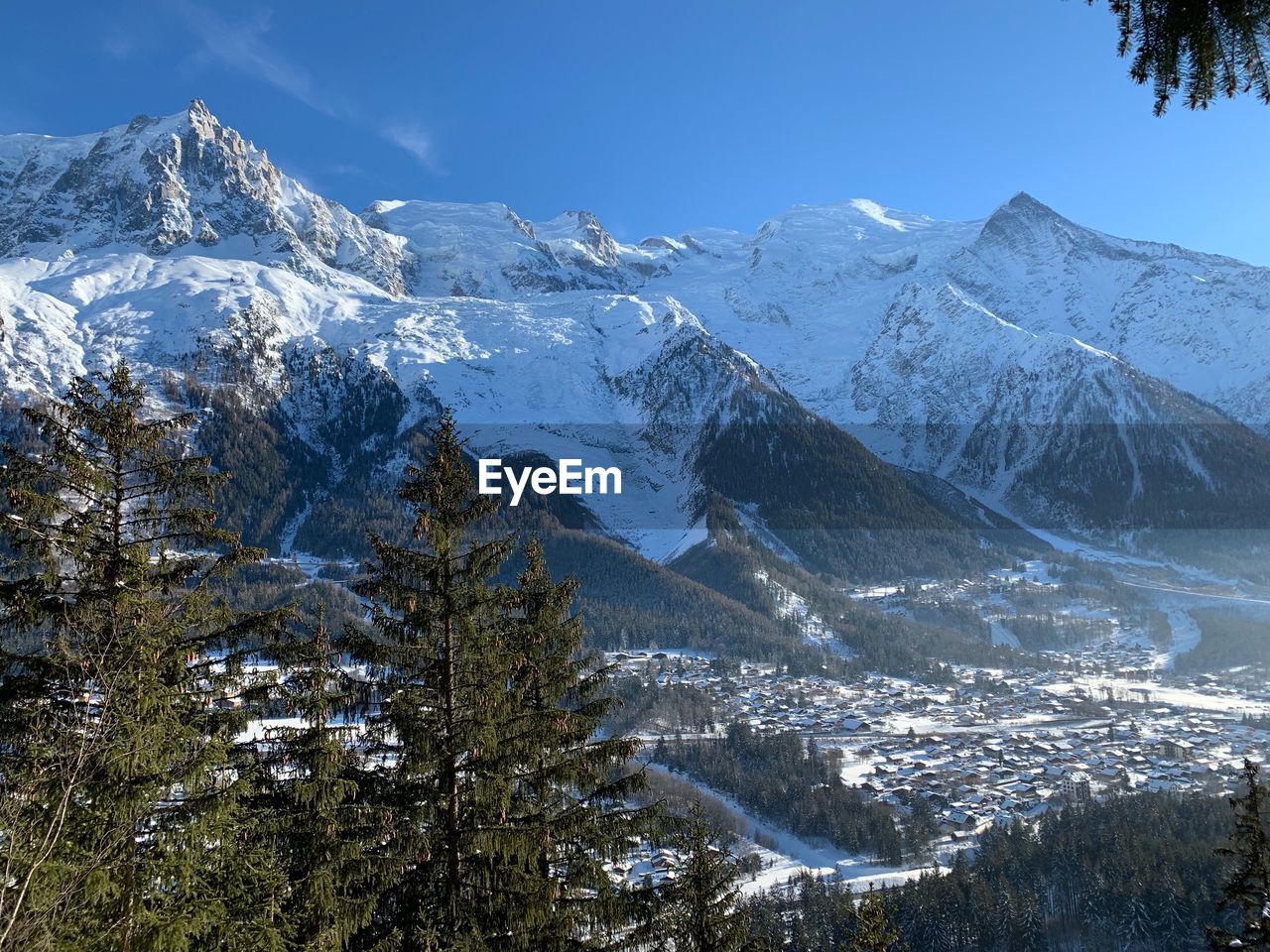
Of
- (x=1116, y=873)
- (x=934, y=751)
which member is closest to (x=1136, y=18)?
(x=1116, y=873)

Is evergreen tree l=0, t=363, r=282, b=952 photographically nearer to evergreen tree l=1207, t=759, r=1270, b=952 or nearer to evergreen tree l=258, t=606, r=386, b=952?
evergreen tree l=258, t=606, r=386, b=952

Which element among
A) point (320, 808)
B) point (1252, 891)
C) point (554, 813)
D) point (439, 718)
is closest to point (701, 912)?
point (554, 813)

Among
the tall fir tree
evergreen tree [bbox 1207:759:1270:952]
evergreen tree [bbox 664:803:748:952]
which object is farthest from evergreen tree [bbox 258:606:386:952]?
evergreen tree [bbox 1207:759:1270:952]

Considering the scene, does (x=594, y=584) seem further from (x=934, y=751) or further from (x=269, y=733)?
(x=269, y=733)

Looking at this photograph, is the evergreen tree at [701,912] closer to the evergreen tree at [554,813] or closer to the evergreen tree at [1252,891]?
the evergreen tree at [554,813]

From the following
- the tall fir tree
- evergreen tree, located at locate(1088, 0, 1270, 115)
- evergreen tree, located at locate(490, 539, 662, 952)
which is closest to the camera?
evergreen tree, located at locate(1088, 0, 1270, 115)

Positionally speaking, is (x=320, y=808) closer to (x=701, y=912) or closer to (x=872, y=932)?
(x=701, y=912)
